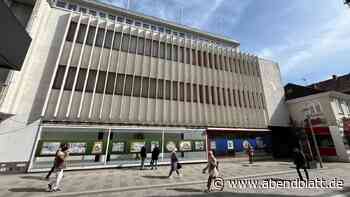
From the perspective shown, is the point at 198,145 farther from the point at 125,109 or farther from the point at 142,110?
the point at 125,109

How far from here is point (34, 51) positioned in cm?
1462

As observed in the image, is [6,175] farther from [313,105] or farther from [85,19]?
[313,105]

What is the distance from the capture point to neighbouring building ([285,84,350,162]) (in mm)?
19609

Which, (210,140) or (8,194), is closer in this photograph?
(8,194)

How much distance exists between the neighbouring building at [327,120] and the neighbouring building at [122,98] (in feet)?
7.77

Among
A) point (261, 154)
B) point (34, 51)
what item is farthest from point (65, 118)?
point (261, 154)

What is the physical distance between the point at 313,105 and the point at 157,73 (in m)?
20.4

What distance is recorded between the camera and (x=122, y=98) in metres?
16.4

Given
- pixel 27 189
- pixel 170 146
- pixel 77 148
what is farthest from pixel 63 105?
pixel 170 146

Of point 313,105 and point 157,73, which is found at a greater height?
point 157,73

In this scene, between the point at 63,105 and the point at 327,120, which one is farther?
the point at 327,120

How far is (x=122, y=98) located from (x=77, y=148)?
5512mm

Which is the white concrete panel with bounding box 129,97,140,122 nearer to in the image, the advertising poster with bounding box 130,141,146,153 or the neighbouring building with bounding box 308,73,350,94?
the advertising poster with bounding box 130,141,146,153

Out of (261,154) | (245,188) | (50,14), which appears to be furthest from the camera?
(261,154)
